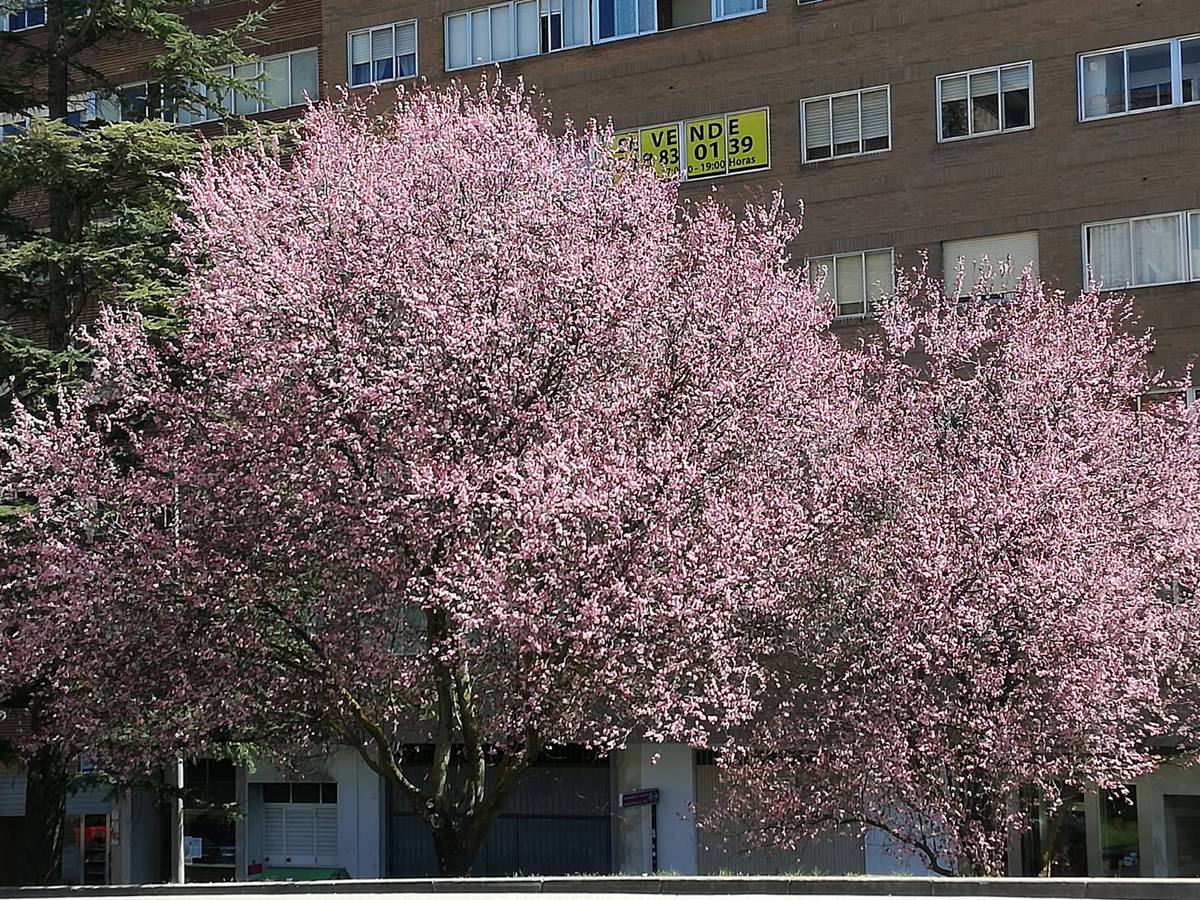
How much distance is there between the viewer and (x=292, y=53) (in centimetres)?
4416

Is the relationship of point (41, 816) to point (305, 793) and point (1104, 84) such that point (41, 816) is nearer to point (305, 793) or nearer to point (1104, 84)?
point (305, 793)

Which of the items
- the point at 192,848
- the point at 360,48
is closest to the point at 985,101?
the point at 360,48

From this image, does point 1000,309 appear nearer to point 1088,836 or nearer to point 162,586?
point 1088,836

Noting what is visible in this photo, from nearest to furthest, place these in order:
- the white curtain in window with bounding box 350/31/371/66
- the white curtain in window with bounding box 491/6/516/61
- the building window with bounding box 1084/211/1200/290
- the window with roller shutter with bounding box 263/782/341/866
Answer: the building window with bounding box 1084/211/1200/290, the white curtain in window with bounding box 491/6/516/61, the window with roller shutter with bounding box 263/782/341/866, the white curtain in window with bounding box 350/31/371/66

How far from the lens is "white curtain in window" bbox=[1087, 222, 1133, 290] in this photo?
3409 cm

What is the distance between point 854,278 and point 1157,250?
5.75 meters

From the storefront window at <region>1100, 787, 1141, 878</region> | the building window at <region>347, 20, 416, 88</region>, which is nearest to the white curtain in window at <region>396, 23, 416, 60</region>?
the building window at <region>347, 20, 416, 88</region>

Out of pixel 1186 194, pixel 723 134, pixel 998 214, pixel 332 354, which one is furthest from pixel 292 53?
pixel 332 354

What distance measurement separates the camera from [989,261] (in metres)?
35.0

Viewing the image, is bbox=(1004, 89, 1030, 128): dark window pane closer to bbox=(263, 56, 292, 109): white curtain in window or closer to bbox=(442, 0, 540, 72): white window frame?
bbox=(442, 0, 540, 72): white window frame

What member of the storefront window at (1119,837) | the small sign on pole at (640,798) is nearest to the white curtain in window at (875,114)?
the storefront window at (1119,837)

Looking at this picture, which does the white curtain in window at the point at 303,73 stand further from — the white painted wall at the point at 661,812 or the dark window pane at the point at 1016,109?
the white painted wall at the point at 661,812

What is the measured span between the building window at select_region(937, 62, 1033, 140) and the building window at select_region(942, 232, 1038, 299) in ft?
6.70

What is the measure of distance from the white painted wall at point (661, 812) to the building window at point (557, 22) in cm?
1466
